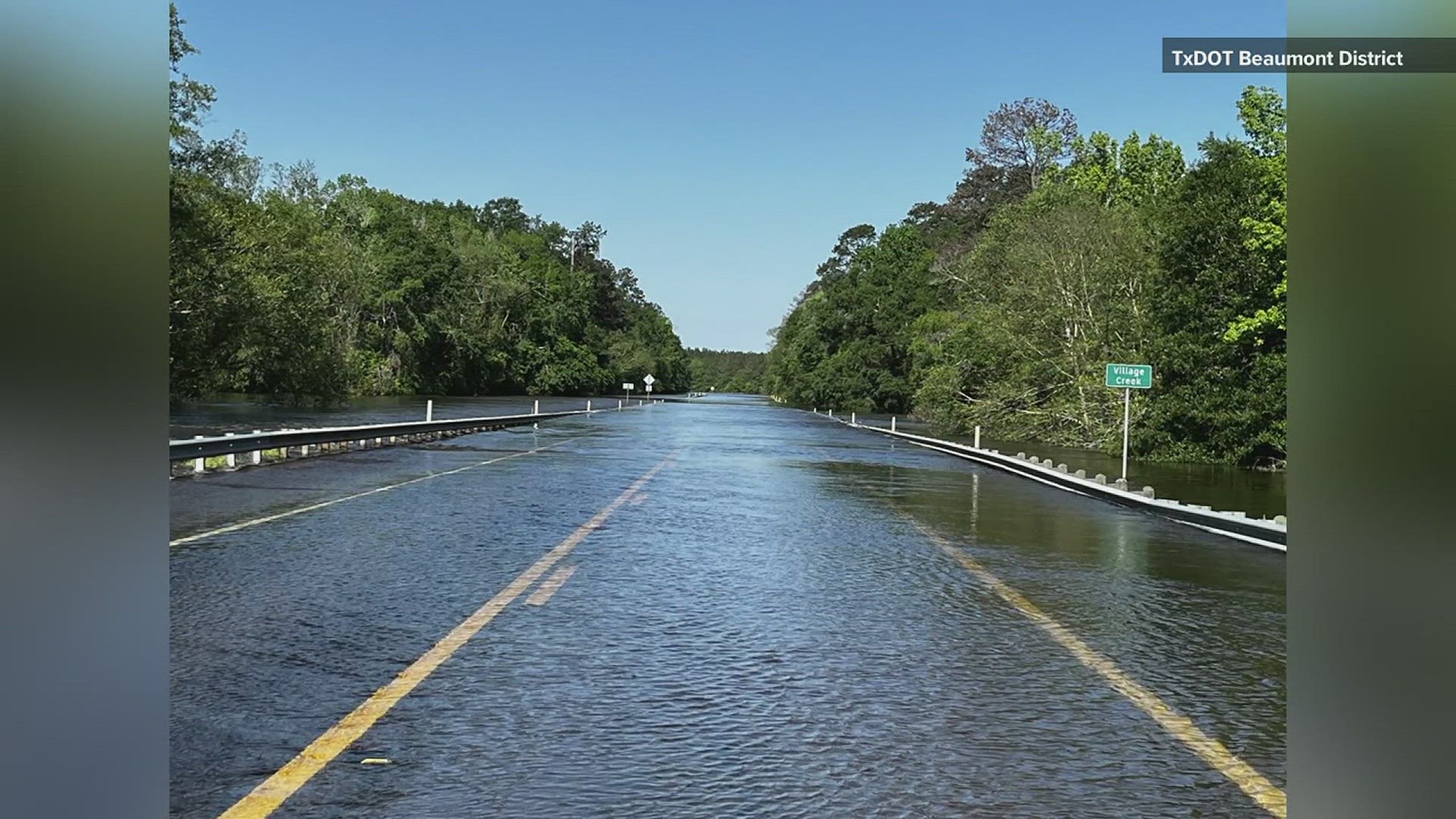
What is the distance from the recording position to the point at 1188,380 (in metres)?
35.0

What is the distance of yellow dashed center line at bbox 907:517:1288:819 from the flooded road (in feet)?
0.13

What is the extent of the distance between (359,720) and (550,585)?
4.13 m

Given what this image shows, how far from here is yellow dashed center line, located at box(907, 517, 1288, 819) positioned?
15.9 feet

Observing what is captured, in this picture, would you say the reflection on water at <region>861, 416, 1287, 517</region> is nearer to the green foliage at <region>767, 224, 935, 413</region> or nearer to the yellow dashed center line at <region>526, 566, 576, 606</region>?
the yellow dashed center line at <region>526, 566, 576, 606</region>

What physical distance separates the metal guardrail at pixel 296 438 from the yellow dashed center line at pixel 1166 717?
25.9ft

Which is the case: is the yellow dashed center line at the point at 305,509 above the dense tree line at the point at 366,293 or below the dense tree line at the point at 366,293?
below

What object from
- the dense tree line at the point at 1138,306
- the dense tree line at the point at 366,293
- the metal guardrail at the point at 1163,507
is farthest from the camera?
the dense tree line at the point at 366,293

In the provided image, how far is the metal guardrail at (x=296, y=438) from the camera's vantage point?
20483mm

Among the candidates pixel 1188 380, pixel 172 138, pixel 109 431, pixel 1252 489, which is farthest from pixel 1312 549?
pixel 172 138

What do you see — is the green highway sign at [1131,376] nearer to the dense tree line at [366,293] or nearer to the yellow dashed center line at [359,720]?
the yellow dashed center line at [359,720]

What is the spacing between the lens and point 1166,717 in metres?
6.02

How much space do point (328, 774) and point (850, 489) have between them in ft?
53.9

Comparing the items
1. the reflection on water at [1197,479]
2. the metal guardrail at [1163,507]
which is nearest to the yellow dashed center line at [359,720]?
the metal guardrail at [1163,507]

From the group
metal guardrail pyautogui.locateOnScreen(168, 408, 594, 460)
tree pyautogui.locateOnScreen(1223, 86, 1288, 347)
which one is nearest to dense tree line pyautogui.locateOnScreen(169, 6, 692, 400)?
metal guardrail pyautogui.locateOnScreen(168, 408, 594, 460)
